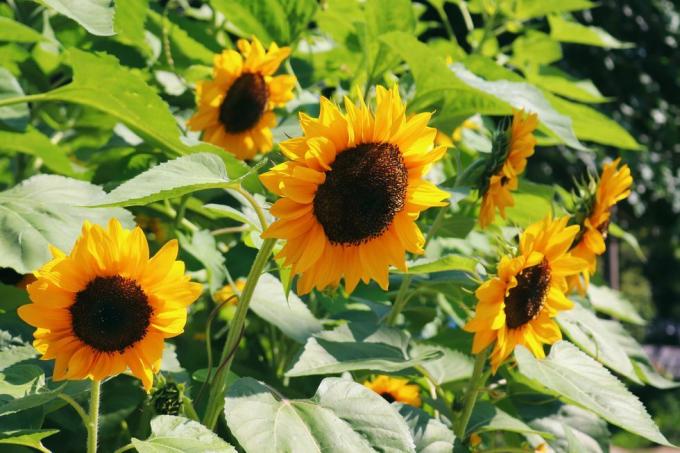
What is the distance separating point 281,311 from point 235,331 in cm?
20

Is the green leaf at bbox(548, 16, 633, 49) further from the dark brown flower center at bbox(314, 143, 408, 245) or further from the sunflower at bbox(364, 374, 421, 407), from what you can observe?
the dark brown flower center at bbox(314, 143, 408, 245)

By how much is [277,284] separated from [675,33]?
412cm

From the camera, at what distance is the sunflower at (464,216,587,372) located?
1104 mm

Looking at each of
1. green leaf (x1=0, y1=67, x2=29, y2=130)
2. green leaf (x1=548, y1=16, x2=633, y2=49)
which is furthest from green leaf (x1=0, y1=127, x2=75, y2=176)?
green leaf (x1=548, y1=16, x2=633, y2=49)

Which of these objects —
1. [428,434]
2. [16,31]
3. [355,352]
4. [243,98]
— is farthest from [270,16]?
[428,434]

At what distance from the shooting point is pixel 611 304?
1689 mm

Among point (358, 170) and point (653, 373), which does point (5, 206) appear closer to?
point (358, 170)

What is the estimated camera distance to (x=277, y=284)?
48.9 inches

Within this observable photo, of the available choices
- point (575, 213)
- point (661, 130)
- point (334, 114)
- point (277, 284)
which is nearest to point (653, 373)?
point (575, 213)

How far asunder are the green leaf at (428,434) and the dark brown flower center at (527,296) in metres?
0.16

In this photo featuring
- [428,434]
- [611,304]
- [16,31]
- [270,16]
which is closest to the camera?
[428,434]

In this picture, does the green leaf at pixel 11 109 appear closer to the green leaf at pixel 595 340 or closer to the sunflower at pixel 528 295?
the sunflower at pixel 528 295

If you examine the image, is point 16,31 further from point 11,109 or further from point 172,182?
point 172,182

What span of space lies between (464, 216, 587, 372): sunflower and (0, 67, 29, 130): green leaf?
713mm
